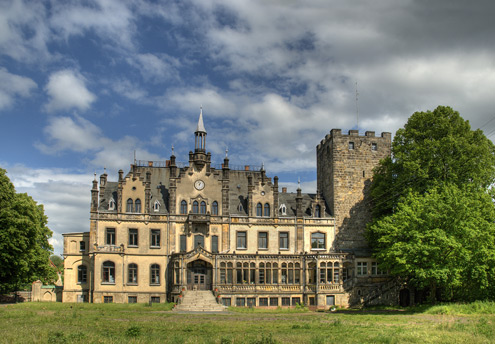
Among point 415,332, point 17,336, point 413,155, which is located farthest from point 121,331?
point 413,155

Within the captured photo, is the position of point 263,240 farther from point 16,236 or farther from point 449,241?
point 16,236

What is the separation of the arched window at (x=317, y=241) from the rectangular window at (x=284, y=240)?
9.35 feet

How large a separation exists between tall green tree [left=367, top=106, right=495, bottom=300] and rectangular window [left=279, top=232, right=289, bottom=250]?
897 cm

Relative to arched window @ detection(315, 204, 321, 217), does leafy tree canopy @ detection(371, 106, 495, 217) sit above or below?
above

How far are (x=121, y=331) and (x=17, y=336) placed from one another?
16.7ft

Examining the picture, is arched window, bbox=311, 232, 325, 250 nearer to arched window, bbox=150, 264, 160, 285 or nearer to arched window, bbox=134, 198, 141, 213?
arched window, bbox=150, 264, 160, 285

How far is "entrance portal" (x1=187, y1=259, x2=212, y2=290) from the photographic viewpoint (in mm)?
51312

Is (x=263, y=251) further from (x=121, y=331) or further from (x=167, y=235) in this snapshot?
(x=121, y=331)

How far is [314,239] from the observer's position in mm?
55875

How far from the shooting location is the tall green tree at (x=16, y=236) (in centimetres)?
4447

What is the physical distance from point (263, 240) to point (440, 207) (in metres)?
20.3

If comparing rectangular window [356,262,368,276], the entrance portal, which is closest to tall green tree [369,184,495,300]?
rectangular window [356,262,368,276]

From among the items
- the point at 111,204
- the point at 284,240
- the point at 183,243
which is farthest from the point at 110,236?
the point at 284,240

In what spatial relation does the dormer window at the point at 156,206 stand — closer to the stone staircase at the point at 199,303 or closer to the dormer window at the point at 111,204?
the dormer window at the point at 111,204
